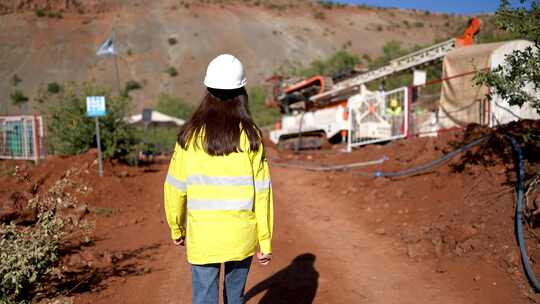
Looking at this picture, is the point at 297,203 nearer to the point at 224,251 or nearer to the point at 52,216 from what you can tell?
the point at 52,216

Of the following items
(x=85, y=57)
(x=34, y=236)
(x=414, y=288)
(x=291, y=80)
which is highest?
(x=85, y=57)

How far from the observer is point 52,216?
3.88m

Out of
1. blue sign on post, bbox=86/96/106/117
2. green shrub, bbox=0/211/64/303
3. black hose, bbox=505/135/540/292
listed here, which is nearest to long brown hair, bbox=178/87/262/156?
green shrub, bbox=0/211/64/303

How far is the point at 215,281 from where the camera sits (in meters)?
2.80

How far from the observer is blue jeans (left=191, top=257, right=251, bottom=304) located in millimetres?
2762

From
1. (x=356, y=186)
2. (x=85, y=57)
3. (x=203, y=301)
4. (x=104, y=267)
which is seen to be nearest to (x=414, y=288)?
(x=203, y=301)

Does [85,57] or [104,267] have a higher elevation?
[85,57]

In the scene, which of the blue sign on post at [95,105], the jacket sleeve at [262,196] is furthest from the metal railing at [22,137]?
the jacket sleeve at [262,196]

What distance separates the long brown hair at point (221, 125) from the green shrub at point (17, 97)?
170 feet

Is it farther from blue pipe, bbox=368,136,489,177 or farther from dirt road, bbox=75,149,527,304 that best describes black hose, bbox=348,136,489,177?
dirt road, bbox=75,149,527,304

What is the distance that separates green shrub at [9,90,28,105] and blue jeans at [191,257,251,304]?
51915 millimetres

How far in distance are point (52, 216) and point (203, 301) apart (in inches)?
72.7

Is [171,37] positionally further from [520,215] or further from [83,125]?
[520,215]

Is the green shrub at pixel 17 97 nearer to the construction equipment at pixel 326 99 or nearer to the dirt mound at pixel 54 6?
the dirt mound at pixel 54 6
